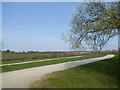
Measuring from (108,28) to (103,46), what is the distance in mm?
1568

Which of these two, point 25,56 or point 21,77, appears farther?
point 25,56

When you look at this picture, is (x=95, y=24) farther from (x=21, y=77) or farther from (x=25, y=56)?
(x=25, y=56)

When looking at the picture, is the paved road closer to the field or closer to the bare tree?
the bare tree

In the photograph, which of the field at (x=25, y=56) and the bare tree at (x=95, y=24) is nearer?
the bare tree at (x=95, y=24)

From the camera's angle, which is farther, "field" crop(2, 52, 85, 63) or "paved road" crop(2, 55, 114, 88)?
"field" crop(2, 52, 85, 63)

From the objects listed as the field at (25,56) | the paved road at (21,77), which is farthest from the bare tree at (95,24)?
the field at (25,56)

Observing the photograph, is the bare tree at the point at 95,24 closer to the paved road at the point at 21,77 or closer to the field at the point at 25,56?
the paved road at the point at 21,77

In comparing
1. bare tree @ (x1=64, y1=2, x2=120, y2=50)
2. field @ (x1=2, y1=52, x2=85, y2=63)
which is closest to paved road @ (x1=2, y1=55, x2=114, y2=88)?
bare tree @ (x1=64, y1=2, x2=120, y2=50)

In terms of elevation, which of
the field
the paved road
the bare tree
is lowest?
the field

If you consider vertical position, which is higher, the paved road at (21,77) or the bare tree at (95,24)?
the bare tree at (95,24)

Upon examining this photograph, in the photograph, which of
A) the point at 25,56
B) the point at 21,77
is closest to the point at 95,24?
the point at 21,77

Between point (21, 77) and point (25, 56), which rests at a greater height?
point (21, 77)

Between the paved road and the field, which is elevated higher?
the paved road

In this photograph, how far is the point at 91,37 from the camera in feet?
34.2
